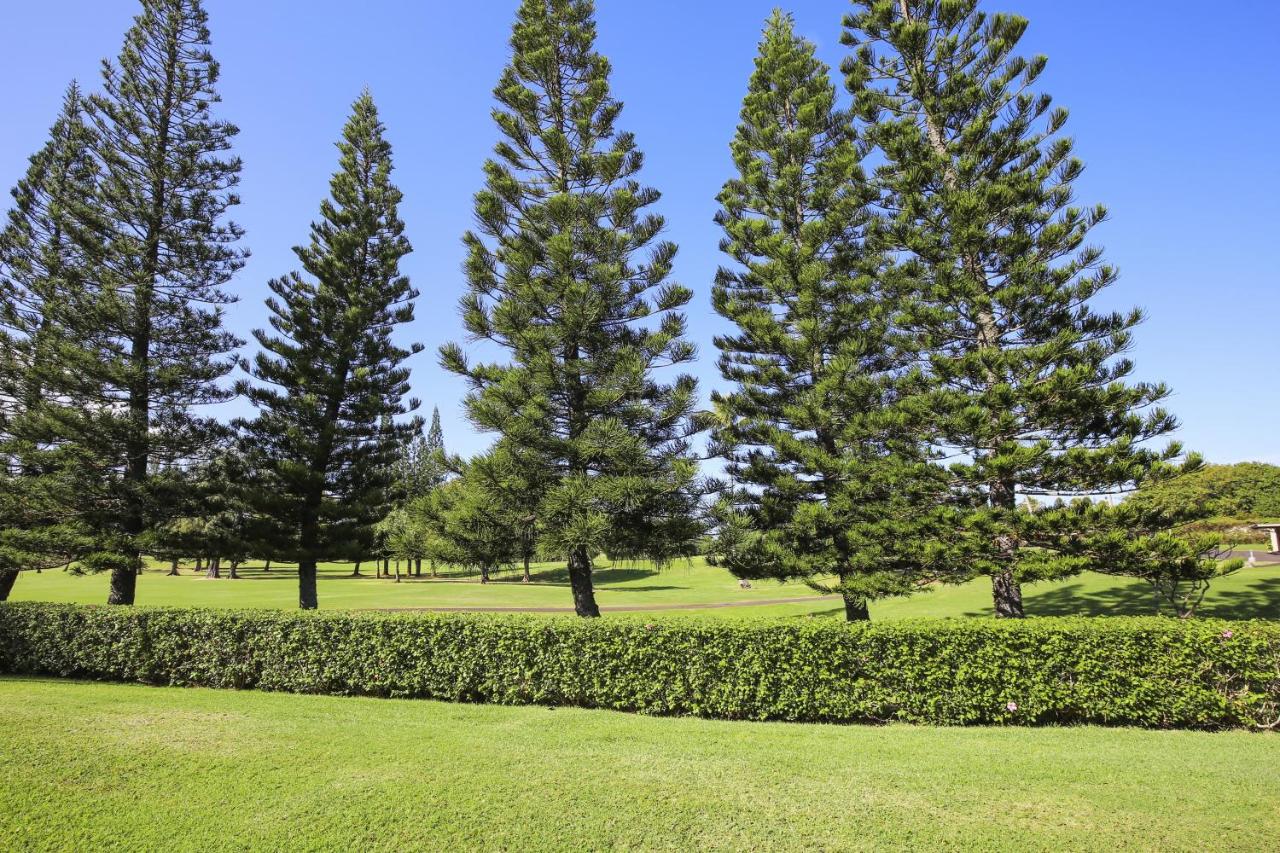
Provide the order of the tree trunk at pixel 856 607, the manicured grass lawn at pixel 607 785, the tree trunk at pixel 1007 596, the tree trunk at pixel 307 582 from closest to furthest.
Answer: the manicured grass lawn at pixel 607 785 → the tree trunk at pixel 1007 596 → the tree trunk at pixel 856 607 → the tree trunk at pixel 307 582

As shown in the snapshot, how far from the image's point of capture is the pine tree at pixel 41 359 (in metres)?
12.1

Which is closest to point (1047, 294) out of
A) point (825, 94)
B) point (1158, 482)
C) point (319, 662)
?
point (1158, 482)

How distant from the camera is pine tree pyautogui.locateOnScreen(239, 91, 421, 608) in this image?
15008 millimetres

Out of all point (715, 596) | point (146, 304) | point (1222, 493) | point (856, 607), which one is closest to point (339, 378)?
point (146, 304)

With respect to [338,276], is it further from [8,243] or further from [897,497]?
[897,497]

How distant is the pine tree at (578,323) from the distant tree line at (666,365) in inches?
2.3

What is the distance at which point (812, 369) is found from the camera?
1220 centimetres

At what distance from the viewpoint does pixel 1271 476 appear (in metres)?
38.6

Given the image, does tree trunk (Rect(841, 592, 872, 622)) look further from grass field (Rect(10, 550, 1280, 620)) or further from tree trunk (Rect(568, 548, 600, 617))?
tree trunk (Rect(568, 548, 600, 617))

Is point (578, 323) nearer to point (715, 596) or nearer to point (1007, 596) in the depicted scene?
point (1007, 596)

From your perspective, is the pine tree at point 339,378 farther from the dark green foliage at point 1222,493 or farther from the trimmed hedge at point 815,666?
the dark green foliage at point 1222,493

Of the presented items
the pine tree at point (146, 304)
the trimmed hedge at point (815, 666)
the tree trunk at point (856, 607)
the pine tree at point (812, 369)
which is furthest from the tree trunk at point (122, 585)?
the tree trunk at point (856, 607)

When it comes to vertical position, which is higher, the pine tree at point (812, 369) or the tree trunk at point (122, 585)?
the pine tree at point (812, 369)

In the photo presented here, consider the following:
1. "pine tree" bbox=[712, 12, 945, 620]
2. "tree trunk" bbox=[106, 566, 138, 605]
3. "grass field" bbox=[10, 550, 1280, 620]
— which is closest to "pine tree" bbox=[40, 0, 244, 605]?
"tree trunk" bbox=[106, 566, 138, 605]
